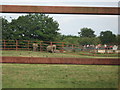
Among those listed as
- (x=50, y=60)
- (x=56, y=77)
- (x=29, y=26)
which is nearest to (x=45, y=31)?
(x=29, y=26)

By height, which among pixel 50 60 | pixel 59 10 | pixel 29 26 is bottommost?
pixel 50 60

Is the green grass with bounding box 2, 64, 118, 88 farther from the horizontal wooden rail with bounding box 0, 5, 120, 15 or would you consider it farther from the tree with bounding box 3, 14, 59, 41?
the tree with bounding box 3, 14, 59, 41

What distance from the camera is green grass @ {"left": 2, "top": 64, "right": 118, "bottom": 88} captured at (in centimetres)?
235

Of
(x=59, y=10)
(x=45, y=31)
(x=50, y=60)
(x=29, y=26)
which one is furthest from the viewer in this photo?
(x=29, y=26)

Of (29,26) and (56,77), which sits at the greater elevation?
(29,26)

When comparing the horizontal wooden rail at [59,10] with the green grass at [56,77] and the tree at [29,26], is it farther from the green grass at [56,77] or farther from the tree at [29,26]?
the tree at [29,26]

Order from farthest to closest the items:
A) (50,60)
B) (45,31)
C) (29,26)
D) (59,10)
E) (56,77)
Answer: (29,26), (45,31), (56,77), (50,60), (59,10)

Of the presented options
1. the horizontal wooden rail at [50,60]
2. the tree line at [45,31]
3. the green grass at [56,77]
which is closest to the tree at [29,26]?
the tree line at [45,31]

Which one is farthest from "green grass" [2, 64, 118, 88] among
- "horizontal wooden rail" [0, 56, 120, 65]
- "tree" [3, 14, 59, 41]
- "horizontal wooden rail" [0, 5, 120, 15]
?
"tree" [3, 14, 59, 41]

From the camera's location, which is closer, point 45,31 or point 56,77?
point 56,77

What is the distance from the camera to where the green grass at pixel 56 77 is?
2350 millimetres

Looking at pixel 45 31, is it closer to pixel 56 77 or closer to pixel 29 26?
pixel 29 26

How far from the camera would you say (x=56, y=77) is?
2.60 metres

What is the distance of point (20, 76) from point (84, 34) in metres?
2.10
